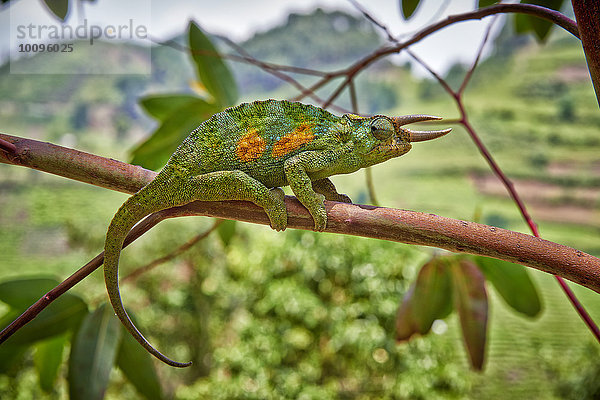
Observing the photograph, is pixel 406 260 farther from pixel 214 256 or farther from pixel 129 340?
pixel 129 340

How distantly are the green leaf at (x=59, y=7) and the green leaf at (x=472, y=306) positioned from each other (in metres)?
0.92

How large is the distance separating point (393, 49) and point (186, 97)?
0.43 m

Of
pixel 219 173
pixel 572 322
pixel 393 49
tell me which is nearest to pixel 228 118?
pixel 219 173

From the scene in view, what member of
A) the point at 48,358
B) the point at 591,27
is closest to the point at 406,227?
the point at 591,27

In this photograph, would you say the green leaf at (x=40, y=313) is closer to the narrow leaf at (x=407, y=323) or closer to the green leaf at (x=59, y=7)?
the green leaf at (x=59, y=7)

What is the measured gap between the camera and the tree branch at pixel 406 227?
453 millimetres

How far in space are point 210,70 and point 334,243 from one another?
1.44m

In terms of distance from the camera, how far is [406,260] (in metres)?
2.36

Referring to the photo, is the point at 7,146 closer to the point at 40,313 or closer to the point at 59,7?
the point at 40,313

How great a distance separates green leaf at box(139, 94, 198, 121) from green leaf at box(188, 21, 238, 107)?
0.19 feet

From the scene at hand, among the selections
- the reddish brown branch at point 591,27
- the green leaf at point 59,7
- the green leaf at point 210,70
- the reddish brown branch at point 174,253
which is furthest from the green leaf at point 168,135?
the reddish brown branch at point 591,27

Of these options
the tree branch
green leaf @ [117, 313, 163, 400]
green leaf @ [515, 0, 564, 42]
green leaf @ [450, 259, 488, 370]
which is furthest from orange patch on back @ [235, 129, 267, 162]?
green leaf @ [515, 0, 564, 42]

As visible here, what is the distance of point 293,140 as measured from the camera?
648mm

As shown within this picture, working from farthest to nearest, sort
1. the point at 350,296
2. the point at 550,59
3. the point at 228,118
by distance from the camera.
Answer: the point at 550,59
the point at 350,296
the point at 228,118
